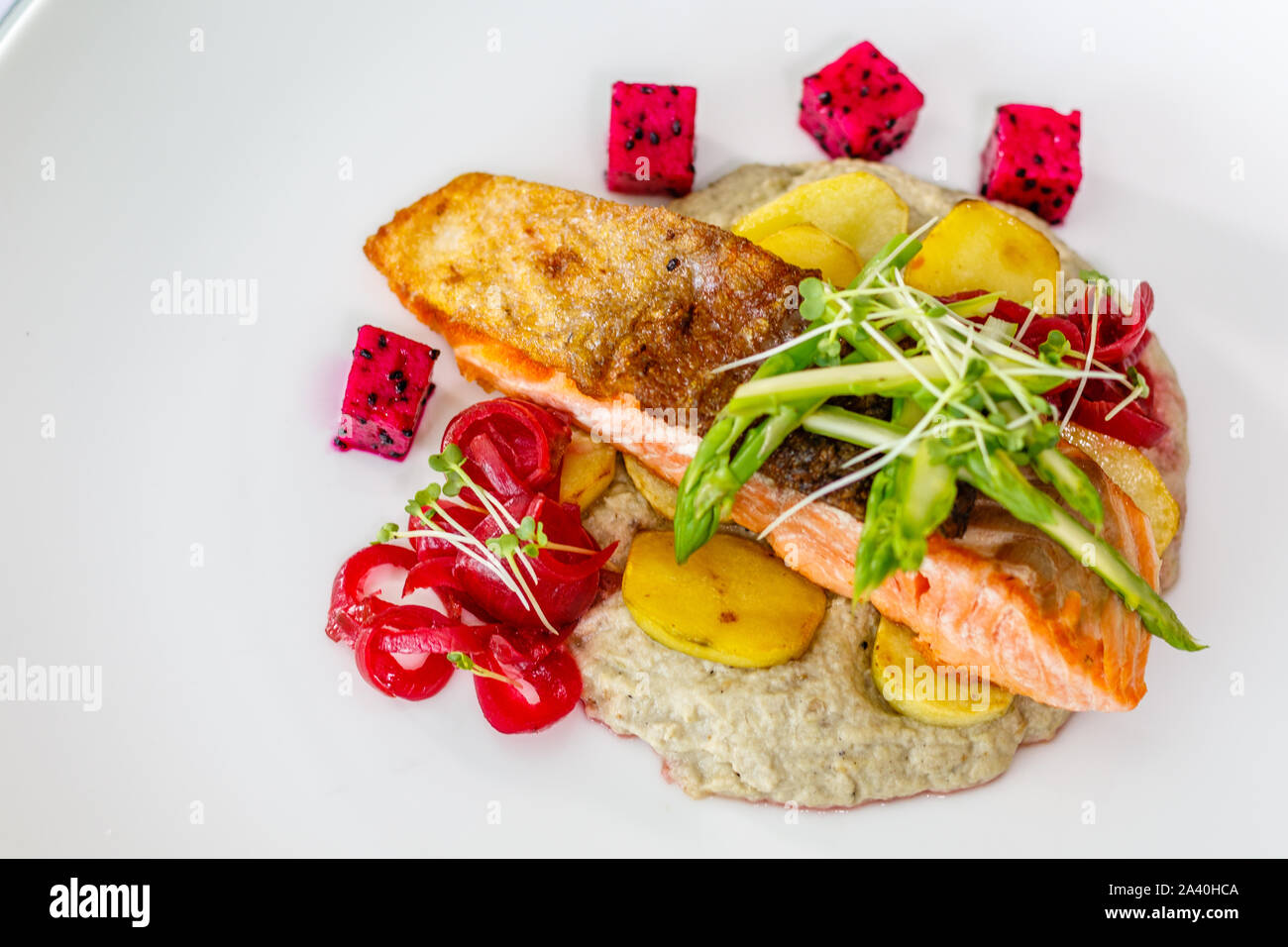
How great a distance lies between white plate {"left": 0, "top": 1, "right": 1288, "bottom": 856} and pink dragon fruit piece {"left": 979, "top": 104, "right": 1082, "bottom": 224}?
0.65ft

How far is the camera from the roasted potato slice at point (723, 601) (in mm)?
3592

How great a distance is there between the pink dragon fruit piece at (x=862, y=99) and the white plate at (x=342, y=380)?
176 millimetres

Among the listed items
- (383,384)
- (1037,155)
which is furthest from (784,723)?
(1037,155)

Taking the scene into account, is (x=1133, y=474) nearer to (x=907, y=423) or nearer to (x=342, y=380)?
(x=907, y=423)

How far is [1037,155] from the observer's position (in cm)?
422

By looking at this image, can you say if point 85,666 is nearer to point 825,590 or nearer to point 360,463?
point 360,463

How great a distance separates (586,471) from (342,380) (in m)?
1.06

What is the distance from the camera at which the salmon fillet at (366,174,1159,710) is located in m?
3.30

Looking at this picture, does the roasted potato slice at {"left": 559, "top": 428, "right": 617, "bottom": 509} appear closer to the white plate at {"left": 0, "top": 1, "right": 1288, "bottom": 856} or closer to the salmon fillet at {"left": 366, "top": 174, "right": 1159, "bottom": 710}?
the salmon fillet at {"left": 366, "top": 174, "right": 1159, "bottom": 710}

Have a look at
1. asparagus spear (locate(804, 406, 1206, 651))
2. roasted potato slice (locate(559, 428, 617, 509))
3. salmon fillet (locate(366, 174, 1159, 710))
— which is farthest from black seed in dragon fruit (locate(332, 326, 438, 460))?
asparagus spear (locate(804, 406, 1206, 651))

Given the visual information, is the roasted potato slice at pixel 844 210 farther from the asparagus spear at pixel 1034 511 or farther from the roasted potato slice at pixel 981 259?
the asparagus spear at pixel 1034 511

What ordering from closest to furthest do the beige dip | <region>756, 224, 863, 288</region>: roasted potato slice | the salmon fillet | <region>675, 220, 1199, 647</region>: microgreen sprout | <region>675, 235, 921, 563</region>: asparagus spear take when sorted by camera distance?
<region>675, 220, 1199, 647</region>: microgreen sprout
<region>675, 235, 921, 563</region>: asparagus spear
the salmon fillet
the beige dip
<region>756, 224, 863, 288</region>: roasted potato slice

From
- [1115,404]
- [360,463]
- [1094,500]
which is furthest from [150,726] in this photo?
[1115,404]
